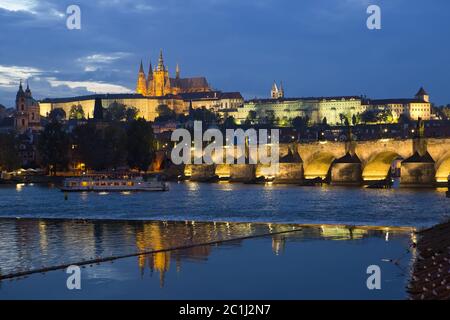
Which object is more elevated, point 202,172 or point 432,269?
point 202,172

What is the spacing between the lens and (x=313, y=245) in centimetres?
2859

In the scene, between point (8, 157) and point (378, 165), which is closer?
point (378, 165)

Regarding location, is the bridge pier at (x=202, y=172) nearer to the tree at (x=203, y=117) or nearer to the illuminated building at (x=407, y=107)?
the tree at (x=203, y=117)

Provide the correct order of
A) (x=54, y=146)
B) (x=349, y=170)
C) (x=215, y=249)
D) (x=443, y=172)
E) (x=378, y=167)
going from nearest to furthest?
(x=215, y=249) < (x=443, y=172) < (x=349, y=170) < (x=378, y=167) < (x=54, y=146)

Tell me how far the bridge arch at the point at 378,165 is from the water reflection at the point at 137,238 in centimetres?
4226

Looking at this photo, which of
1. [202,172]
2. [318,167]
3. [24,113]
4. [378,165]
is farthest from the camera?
[24,113]

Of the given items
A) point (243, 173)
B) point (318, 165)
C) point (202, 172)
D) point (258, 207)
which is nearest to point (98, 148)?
point (202, 172)

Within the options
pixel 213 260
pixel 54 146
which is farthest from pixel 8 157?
pixel 213 260

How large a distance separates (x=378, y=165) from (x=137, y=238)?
2063 inches

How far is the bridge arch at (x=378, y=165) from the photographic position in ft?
256

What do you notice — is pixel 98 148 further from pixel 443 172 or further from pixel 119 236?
pixel 119 236

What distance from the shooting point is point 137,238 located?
31156 millimetres
